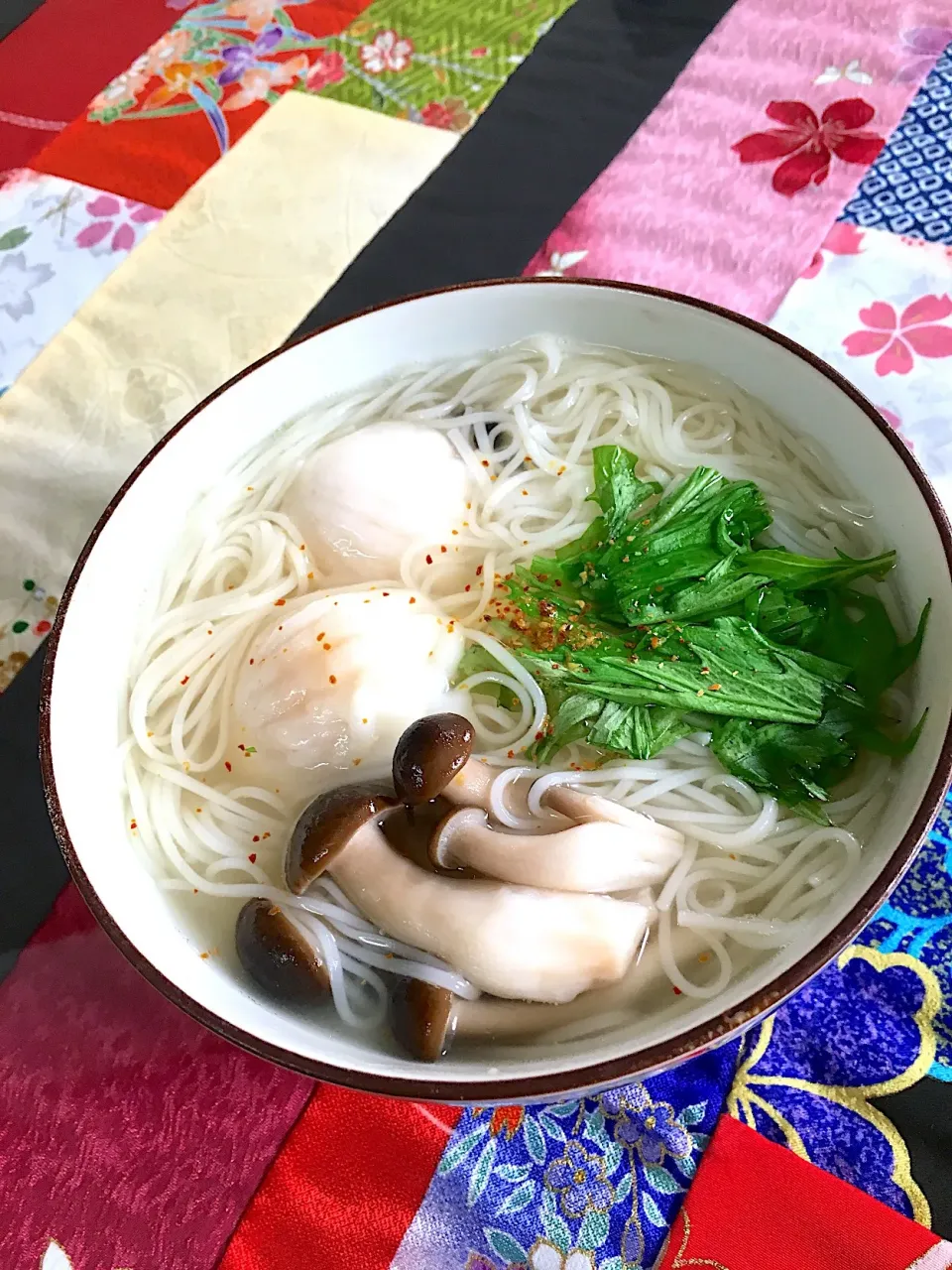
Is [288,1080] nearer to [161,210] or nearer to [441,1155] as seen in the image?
[441,1155]

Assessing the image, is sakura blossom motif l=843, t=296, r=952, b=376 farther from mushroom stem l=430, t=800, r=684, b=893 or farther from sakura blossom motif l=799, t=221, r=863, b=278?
mushroom stem l=430, t=800, r=684, b=893

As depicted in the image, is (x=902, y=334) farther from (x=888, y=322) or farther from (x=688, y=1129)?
(x=688, y=1129)

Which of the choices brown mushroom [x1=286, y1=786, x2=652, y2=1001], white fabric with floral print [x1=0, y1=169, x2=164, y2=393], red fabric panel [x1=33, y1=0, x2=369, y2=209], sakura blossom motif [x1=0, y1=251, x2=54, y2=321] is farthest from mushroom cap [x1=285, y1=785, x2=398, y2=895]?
red fabric panel [x1=33, y1=0, x2=369, y2=209]

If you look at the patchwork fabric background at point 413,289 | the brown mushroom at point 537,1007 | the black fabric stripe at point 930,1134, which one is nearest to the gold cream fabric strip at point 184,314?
the patchwork fabric background at point 413,289

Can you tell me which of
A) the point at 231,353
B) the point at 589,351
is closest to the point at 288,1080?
the point at 589,351

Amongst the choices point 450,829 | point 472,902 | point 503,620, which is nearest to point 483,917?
point 472,902
